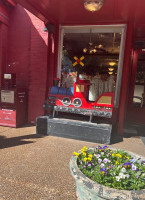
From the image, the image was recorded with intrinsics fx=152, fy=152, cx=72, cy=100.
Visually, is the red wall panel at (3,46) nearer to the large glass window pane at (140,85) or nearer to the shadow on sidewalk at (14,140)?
the shadow on sidewalk at (14,140)

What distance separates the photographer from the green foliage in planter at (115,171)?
1525 mm

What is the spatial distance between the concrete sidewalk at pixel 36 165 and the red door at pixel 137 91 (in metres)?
1.86

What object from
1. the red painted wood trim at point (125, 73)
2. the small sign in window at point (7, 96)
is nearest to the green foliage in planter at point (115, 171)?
the red painted wood trim at point (125, 73)

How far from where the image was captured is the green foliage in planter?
152 centimetres

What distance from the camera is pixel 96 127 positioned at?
397cm

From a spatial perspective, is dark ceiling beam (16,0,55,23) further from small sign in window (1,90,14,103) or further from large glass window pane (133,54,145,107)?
large glass window pane (133,54,145,107)

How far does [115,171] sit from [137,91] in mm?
5220

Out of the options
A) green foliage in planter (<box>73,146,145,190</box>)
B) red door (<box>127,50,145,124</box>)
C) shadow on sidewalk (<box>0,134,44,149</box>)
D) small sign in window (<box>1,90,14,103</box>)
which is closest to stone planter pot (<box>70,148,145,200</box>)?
green foliage in planter (<box>73,146,145,190</box>)

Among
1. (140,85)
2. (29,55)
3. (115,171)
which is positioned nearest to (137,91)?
(140,85)

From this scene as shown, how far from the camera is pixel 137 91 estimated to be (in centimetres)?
626

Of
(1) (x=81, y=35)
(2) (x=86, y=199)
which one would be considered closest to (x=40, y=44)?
(1) (x=81, y=35)

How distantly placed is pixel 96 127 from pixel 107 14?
3100mm

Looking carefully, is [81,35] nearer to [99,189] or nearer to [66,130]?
[66,130]

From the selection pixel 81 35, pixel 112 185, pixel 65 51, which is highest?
pixel 81 35
